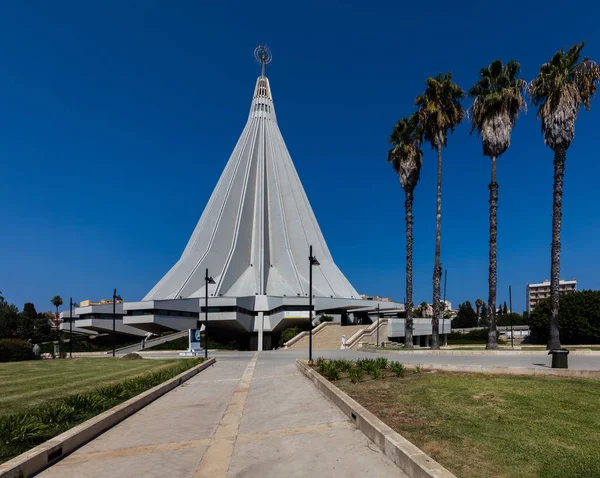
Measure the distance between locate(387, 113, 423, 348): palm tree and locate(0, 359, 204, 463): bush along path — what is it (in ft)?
70.2

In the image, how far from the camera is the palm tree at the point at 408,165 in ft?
94.2

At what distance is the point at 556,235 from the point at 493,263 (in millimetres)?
3342

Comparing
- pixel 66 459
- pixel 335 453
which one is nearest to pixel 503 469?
pixel 335 453

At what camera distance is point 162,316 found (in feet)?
150

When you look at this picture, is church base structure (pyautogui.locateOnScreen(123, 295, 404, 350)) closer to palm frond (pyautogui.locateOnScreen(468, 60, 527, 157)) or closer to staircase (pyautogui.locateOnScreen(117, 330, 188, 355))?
staircase (pyautogui.locateOnScreen(117, 330, 188, 355))

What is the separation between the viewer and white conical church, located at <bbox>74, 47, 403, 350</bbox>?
4691cm

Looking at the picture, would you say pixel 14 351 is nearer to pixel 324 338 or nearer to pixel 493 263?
pixel 324 338

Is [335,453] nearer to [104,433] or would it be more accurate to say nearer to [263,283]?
[104,433]

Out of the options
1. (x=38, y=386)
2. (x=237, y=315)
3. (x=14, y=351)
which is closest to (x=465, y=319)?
(x=237, y=315)

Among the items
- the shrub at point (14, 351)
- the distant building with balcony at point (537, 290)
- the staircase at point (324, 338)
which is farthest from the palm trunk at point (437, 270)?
the distant building with balcony at point (537, 290)

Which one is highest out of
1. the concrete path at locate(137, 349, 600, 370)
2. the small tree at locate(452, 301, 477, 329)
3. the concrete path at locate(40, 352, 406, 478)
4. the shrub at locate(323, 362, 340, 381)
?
the concrete path at locate(40, 352, 406, 478)

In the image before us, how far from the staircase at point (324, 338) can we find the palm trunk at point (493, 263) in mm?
15888

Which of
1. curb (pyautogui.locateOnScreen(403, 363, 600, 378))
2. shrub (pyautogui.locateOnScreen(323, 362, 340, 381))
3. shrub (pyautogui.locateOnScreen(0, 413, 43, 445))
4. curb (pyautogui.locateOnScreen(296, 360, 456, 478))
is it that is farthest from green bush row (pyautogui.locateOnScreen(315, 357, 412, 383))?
shrub (pyautogui.locateOnScreen(0, 413, 43, 445))

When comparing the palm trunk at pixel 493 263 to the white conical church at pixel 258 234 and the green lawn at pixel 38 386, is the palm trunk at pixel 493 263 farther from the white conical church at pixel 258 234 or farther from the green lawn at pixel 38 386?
the white conical church at pixel 258 234
